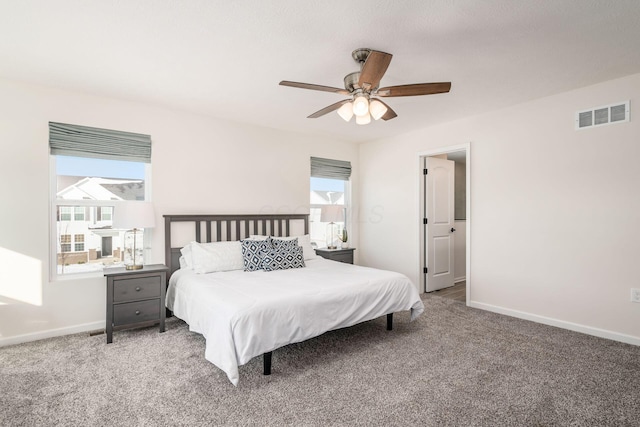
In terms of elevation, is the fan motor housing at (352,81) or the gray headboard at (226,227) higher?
the fan motor housing at (352,81)

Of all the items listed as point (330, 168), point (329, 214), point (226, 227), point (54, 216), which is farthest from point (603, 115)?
point (54, 216)

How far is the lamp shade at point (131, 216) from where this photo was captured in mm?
3180

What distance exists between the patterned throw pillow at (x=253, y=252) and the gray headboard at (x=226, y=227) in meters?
0.57

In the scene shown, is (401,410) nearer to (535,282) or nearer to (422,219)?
(535,282)

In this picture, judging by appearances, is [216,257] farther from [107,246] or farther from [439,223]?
[439,223]

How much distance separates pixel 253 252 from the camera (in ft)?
11.9

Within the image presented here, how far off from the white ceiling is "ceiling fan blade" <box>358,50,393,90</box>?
0.95 feet

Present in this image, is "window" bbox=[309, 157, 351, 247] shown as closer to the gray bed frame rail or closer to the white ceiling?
the gray bed frame rail

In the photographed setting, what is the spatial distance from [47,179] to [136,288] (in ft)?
4.47

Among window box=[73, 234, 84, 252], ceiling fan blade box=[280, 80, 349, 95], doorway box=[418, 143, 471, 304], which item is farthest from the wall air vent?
window box=[73, 234, 84, 252]

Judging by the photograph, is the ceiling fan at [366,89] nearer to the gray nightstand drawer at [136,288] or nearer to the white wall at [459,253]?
the gray nightstand drawer at [136,288]

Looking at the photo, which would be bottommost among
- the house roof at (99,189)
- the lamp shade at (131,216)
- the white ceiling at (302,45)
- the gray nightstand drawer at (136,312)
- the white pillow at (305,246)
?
the gray nightstand drawer at (136,312)

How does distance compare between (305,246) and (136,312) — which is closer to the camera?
(136,312)

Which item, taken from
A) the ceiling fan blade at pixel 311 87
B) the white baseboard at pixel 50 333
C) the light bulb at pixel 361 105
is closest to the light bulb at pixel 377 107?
the light bulb at pixel 361 105
